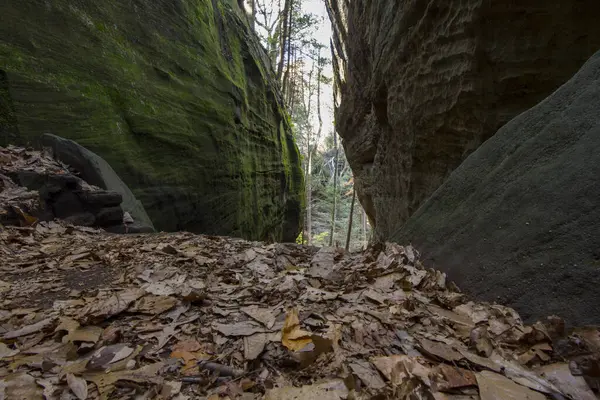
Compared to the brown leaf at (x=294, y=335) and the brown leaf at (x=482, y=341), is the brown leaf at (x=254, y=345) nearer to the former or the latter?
the brown leaf at (x=294, y=335)

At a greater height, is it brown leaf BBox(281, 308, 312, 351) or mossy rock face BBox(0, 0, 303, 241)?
mossy rock face BBox(0, 0, 303, 241)

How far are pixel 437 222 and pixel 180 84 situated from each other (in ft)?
22.5

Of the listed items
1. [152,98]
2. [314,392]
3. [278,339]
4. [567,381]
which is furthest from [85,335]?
[152,98]

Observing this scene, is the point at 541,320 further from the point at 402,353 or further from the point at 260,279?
the point at 260,279

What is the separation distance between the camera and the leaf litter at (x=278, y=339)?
1.14 m

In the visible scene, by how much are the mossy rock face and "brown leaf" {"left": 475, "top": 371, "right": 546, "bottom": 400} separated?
20.6ft

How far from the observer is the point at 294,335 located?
57.9 inches

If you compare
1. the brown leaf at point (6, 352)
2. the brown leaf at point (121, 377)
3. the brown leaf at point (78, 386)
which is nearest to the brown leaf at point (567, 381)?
the brown leaf at point (121, 377)

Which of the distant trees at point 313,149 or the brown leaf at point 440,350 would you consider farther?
the distant trees at point 313,149

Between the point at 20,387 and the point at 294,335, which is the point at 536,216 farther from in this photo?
the point at 20,387

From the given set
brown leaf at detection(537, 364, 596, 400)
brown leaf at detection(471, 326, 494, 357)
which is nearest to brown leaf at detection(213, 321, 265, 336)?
brown leaf at detection(471, 326, 494, 357)

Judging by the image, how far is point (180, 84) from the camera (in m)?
7.28

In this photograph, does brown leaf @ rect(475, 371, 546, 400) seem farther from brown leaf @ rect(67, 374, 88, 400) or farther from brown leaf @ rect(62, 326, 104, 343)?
brown leaf @ rect(62, 326, 104, 343)

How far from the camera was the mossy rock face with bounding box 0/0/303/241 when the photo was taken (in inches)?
190
